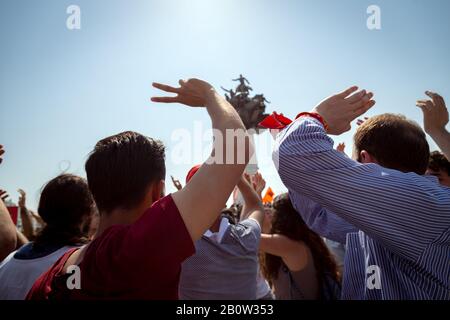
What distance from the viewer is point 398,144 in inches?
64.2

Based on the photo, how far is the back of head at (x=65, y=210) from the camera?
2545mm

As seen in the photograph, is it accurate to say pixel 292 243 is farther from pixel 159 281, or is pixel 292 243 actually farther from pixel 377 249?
pixel 159 281

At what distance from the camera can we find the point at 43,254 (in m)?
2.37

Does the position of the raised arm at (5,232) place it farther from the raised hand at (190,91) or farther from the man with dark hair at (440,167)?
the man with dark hair at (440,167)

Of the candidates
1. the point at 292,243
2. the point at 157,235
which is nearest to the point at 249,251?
the point at 292,243

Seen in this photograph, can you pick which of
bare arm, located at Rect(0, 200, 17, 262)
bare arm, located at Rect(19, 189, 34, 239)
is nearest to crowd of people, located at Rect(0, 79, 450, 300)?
bare arm, located at Rect(0, 200, 17, 262)

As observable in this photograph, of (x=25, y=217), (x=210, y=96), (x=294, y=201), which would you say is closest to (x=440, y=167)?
(x=294, y=201)

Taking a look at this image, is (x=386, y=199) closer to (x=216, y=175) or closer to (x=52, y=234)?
(x=216, y=175)

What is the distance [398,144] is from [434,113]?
38.4 inches

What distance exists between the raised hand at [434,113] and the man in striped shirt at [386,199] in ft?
2.75

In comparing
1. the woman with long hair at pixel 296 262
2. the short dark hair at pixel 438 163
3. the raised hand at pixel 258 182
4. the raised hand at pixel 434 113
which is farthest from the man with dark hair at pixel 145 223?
the short dark hair at pixel 438 163

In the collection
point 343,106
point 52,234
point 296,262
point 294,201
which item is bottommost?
point 296,262

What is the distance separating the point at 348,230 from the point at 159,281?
117 centimetres
